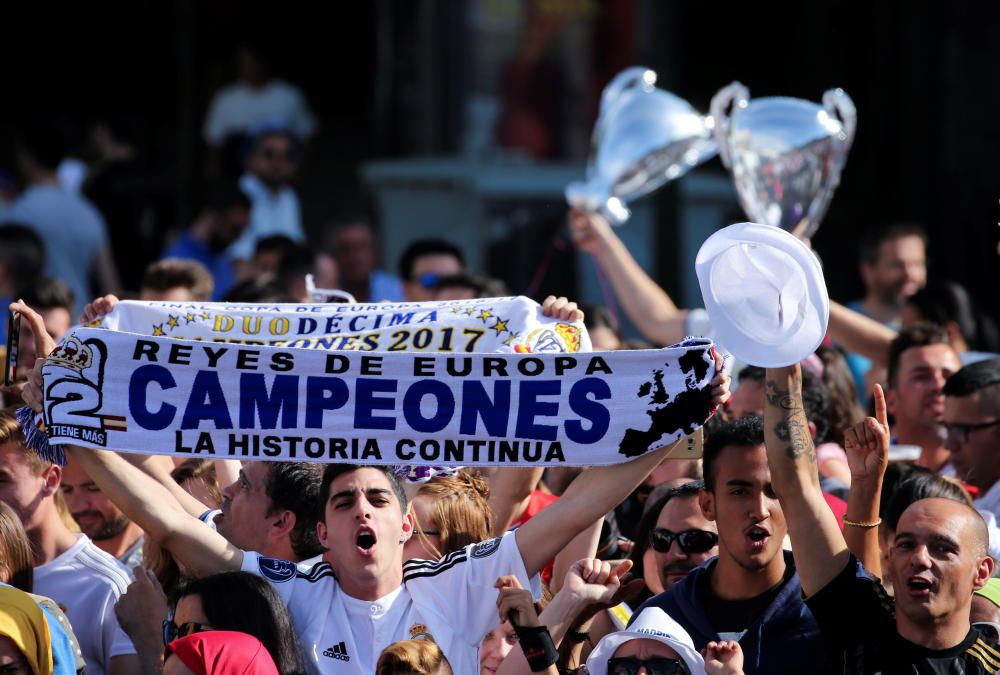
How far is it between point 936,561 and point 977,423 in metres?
1.64

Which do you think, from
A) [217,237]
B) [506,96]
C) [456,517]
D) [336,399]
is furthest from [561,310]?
[506,96]

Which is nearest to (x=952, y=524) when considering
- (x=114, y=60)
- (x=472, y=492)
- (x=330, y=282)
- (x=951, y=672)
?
(x=951, y=672)

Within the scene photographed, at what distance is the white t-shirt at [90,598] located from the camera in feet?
16.3

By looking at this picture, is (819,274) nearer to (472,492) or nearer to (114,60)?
(472,492)

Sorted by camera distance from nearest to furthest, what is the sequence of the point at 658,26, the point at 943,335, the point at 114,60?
the point at 943,335, the point at 658,26, the point at 114,60

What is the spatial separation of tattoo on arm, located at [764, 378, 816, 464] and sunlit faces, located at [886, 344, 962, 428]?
2.23 metres

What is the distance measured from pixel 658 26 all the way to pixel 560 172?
1945 millimetres

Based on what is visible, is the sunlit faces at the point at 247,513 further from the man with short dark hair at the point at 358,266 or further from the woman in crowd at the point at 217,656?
the man with short dark hair at the point at 358,266

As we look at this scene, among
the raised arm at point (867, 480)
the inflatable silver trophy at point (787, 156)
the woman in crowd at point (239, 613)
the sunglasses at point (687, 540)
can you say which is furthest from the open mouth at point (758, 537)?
the inflatable silver trophy at point (787, 156)

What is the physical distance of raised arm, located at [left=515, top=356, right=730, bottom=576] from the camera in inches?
176

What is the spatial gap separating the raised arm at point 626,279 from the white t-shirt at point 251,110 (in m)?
5.51

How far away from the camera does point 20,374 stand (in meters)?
6.30

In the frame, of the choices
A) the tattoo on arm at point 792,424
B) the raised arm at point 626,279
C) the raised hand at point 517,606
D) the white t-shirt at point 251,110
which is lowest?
the raised hand at point 517,606

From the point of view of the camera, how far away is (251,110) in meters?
12.5
